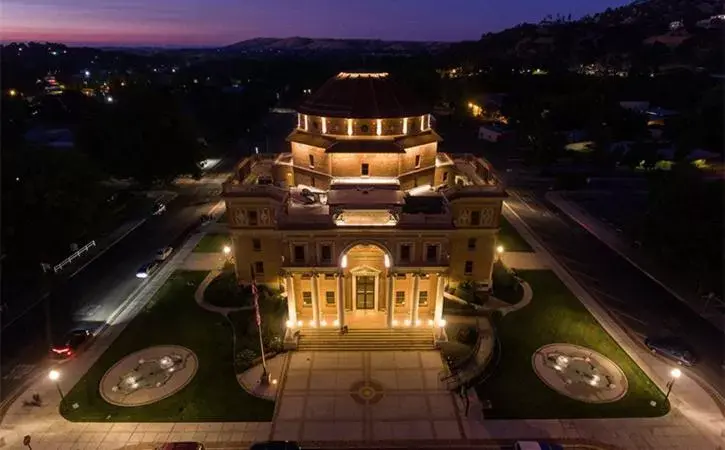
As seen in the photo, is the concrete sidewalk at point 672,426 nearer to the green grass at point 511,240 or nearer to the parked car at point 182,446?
the parked car at point 182,446

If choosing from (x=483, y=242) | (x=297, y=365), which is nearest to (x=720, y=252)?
(x=483, y=242)

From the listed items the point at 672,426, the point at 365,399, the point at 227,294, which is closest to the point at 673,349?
the point at 672,426

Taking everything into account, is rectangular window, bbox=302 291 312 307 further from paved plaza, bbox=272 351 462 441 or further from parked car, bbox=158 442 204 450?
parked car, bbox=158 442 204 450

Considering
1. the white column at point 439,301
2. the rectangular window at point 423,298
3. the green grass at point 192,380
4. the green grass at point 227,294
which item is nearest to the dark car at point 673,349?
the white column at point 439,301

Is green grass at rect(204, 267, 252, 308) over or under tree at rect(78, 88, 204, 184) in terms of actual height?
under

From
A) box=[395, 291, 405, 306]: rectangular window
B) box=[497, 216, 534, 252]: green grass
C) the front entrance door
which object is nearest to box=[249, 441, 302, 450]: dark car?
the front entrance door

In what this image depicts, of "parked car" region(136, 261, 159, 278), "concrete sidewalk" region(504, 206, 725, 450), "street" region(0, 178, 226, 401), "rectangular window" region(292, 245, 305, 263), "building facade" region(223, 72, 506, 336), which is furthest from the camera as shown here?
"parked car" region(136, 261, 159, 278)
